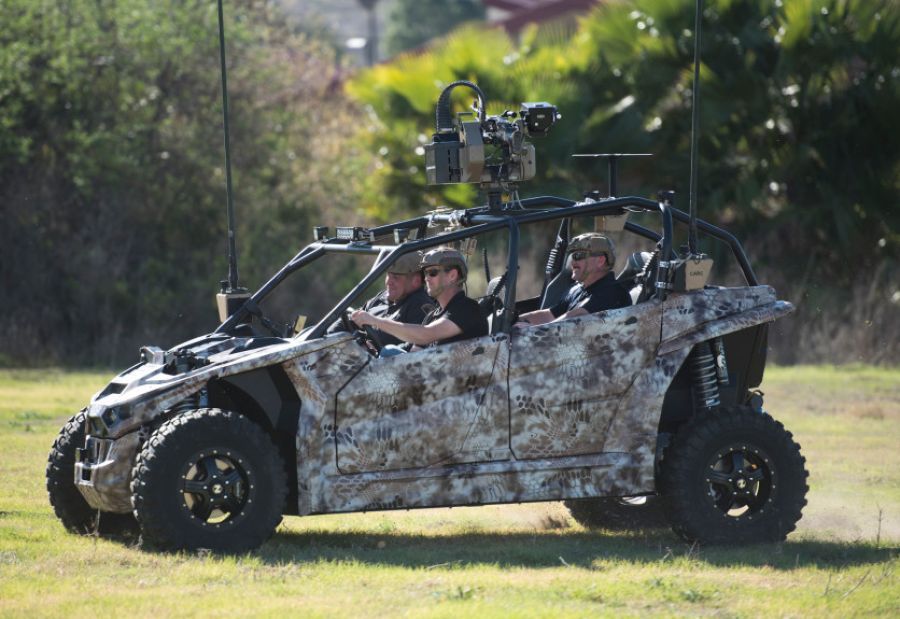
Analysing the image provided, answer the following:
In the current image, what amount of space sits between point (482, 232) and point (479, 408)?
97cm

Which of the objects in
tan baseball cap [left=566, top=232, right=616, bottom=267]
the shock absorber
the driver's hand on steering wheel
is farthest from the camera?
tan baseball cap [left=566, top=232, right=616, bottom=267]

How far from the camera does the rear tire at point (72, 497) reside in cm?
868

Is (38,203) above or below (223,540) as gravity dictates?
above

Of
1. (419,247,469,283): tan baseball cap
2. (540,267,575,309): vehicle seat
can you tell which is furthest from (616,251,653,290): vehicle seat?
(419,247,469,283): tan baseball cap

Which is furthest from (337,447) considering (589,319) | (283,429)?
(589,319)

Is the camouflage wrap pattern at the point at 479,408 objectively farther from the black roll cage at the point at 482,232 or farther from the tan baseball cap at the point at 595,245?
the tan baseball cap at the point at 595,245

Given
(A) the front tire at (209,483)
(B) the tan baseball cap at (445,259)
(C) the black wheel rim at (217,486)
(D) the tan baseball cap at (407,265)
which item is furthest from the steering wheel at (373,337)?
(C) the black wheel rim at (217,486)

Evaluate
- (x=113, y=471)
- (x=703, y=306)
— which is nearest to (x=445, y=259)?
(x=703, y=306)

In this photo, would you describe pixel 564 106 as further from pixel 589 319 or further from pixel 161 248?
pixel 589 319

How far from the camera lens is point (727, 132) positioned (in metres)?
21.5

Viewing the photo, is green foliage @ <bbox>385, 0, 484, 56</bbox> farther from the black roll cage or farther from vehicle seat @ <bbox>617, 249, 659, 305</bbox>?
vehicle seat @ <bbox>617, 249, 659, 305</bbox>

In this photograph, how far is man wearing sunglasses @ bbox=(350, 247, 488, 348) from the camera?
8.44m

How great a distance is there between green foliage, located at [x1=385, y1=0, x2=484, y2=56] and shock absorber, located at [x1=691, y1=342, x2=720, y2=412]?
57.8 m

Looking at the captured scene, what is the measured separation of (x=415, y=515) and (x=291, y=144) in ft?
54.6
